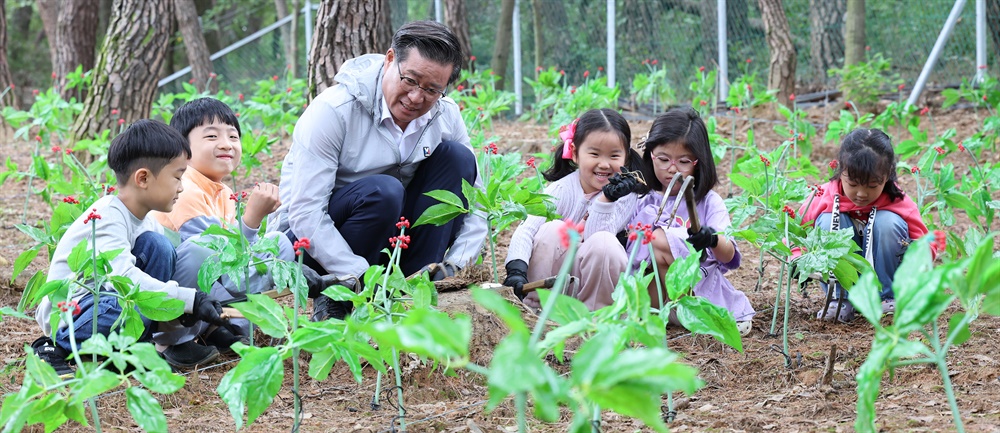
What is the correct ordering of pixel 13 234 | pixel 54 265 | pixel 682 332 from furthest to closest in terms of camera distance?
1. pixel 13 234
2. pixel 682 332
3. pixel 54 265

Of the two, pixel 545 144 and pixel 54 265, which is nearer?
pixel 54 265

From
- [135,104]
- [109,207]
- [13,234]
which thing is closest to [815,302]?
[109,207]

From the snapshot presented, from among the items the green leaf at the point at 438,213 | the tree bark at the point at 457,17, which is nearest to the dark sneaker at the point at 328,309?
the green leaf at the point at 438,213

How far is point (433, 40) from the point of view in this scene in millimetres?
2768

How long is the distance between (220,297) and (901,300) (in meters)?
2.06

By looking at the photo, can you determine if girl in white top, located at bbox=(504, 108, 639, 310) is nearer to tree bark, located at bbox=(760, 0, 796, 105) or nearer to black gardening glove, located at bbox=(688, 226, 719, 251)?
black gardening glove, located at bbox=(688, 226, 719, 251)

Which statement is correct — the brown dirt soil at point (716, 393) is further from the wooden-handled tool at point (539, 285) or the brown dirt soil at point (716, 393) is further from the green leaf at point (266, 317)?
the green leaf at point (266, 317)

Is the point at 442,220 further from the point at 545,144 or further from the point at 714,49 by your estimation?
the point at 714,49

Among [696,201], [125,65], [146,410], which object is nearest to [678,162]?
[696,201]

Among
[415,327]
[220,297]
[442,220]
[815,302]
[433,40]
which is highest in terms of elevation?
[433,40]

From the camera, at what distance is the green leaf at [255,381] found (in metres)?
1.61

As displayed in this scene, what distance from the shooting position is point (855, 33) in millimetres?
7207

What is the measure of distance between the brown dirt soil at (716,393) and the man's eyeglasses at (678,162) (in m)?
0.53

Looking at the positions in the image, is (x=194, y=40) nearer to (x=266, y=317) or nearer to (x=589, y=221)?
(x=589, y=221)
